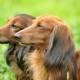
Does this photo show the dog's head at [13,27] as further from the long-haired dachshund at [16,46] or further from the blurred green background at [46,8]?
the blurred green background at [46,8]

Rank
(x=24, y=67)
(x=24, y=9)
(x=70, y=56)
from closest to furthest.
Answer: (x=70, y=56) < (x=24, y=67) < (x=24, y=9)

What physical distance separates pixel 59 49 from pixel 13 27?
114 centimetres

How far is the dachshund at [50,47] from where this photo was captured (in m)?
8.93

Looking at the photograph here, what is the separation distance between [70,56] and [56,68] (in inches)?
10.5

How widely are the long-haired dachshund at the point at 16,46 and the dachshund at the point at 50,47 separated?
16.7 inches

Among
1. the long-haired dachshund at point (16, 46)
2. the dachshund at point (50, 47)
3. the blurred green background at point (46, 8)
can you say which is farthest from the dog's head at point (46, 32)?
the blurred green background at point (46, 8)

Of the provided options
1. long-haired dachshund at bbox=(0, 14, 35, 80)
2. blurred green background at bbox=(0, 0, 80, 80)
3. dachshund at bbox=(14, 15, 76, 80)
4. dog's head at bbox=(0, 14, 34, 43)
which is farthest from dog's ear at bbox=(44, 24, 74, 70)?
blurred green background at bbox=(0, 0, 80, 80)

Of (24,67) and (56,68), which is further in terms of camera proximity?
(24,67)

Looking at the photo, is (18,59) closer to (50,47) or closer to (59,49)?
(50,47)

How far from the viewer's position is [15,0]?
1750 centimetres

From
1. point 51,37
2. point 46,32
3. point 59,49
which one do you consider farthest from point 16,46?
point 59,49

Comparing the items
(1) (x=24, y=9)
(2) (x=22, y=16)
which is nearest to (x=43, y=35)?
(2) (x=22, y=16)

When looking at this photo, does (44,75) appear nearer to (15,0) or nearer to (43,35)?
(43,35)

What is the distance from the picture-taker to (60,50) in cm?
894
